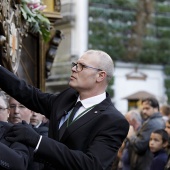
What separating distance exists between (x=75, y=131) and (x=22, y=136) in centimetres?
48

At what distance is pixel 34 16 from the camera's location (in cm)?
668

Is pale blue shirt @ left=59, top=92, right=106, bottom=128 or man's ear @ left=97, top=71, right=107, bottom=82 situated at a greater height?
man's ear @ left=97, top=71, right=107, bottom=82

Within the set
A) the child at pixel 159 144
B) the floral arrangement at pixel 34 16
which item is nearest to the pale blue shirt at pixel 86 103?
the floral arrangement at pixel 34 16

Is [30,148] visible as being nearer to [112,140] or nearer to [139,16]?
[112,140]

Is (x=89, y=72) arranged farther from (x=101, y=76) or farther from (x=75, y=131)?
(x=75, y=131)

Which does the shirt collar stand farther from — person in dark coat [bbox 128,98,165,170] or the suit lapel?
person in dark coat [bbox 128,98,165,170]

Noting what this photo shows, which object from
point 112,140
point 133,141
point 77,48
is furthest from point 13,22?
point 77,48

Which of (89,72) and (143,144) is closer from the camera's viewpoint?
(89,72)

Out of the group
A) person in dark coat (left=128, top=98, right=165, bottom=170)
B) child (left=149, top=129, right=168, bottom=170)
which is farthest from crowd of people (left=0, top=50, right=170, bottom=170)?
person in dark coat (left=128, top=98, right=165, bottom=170)

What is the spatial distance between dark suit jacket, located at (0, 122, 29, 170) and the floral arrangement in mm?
2318

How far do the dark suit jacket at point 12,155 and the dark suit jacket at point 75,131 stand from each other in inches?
4.8

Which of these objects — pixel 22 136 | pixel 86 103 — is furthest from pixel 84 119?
pixel 22 136

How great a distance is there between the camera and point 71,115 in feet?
14.7

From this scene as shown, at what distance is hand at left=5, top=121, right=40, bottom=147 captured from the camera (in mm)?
3979
